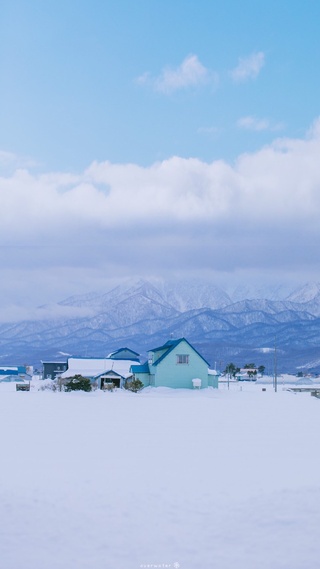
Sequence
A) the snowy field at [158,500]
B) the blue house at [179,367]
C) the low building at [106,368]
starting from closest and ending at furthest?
1. the snowy field at [158,500]
2. the blue house at [179,367]
3. the low building at [106,368]

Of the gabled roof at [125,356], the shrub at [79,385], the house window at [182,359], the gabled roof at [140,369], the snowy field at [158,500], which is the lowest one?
the snowy field at [158,500]

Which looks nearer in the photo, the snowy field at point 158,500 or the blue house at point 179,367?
the snowy field at point 158,500

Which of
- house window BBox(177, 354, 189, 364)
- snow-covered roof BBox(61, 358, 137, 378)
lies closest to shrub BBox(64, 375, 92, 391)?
house window BBox(177, 354, 189, 364)

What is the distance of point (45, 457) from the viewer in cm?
1446

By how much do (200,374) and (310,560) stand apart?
44.4m

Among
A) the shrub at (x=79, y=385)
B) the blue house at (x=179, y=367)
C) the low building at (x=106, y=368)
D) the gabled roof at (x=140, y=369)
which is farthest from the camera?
the low building at (x=106, y=368)

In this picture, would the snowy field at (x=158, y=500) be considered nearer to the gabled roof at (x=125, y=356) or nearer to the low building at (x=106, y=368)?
the low building at (x=106, y=368)

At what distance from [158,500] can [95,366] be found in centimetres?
5269

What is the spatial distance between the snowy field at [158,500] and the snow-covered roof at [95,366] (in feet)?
134

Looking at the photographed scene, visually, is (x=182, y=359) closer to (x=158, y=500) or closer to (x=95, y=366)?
(x=95, y=366)

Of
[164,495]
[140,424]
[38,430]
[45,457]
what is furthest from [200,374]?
[164,495]

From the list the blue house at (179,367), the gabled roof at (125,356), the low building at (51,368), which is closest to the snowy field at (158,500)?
the blue house at (179,367)

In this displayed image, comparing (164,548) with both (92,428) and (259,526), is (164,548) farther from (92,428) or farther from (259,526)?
(92,428)

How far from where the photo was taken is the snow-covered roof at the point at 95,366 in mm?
60156
